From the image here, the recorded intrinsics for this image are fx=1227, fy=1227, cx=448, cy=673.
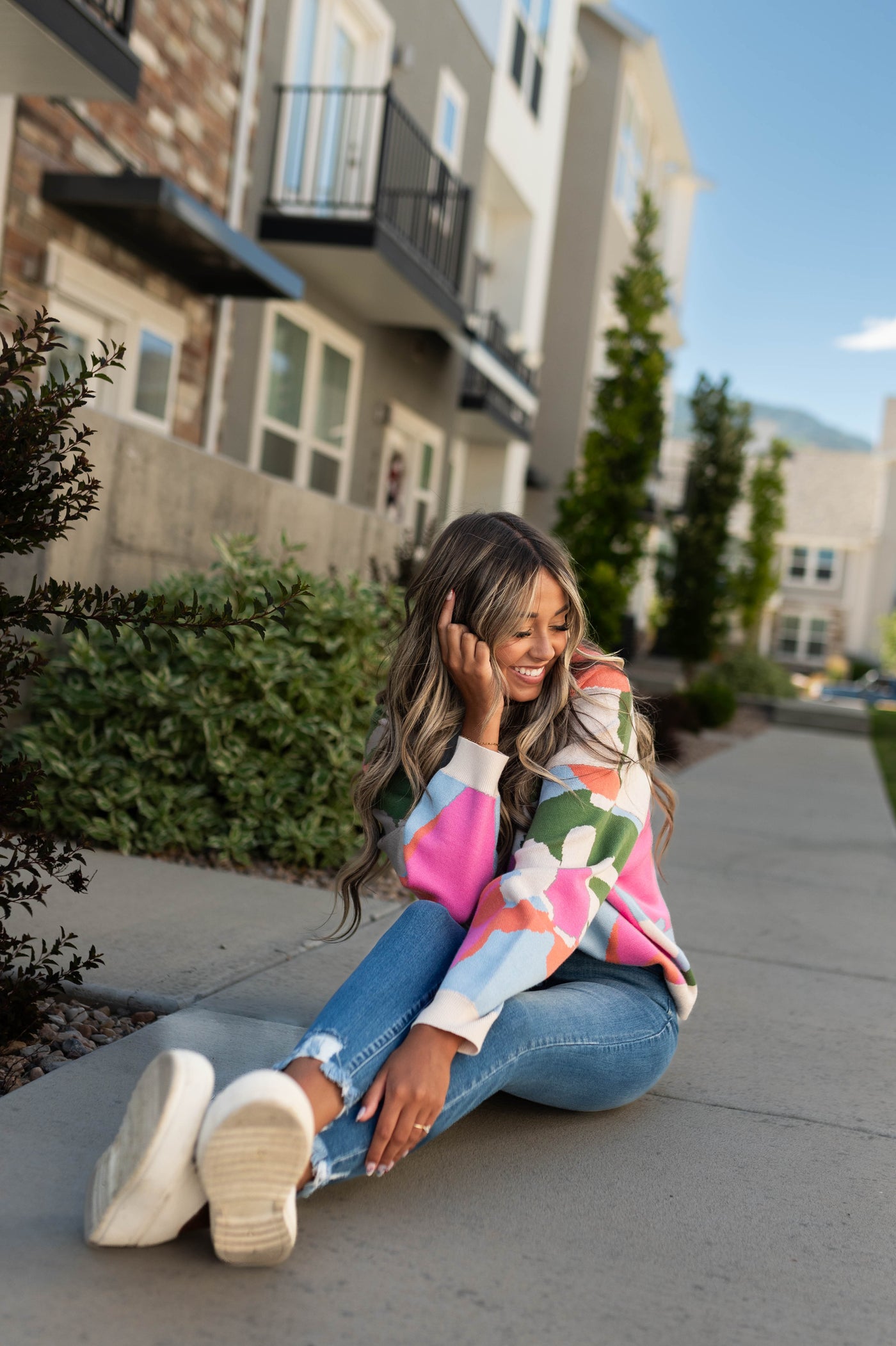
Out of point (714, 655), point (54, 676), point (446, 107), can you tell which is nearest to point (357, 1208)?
point (54, 676)

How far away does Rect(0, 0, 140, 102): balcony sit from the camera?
5.52 metres

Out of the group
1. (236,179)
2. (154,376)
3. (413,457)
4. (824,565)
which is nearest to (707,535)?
(413,457)

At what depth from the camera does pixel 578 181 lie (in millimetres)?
21047

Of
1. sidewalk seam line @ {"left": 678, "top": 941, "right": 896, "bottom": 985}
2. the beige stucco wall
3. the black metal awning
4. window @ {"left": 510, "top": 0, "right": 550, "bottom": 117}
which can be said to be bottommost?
sidewalk seam line @ {"left": 678, "top": 941, "right": 896, "bottom": 985}

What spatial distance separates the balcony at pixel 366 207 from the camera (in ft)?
30.8

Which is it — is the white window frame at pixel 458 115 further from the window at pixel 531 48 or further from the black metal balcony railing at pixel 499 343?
the window at pixel 531 48

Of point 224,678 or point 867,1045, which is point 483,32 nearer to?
point 224,678

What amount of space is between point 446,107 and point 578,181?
936 cm

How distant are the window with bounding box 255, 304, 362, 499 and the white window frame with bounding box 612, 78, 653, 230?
1110cm

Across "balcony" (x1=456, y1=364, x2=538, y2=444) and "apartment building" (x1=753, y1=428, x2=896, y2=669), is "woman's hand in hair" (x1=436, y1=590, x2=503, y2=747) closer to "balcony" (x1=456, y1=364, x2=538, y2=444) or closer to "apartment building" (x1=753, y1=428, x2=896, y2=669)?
"balcony" (x1=456, y1=364, x2=538, y2=444)

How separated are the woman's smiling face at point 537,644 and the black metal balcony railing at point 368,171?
7.53 meters

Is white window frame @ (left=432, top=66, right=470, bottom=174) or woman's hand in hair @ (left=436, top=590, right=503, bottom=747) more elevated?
white window frame @ (left=432, top=66, right=470, bottom=174)

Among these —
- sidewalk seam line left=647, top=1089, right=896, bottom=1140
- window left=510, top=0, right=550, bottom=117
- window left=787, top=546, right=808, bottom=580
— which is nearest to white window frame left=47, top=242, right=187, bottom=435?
sidewalk seam line left=647, top=1089, right=896, bottom=1140

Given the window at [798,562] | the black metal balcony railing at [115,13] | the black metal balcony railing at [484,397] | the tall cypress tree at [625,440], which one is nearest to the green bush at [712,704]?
the tall cypress tree at [625,440]
